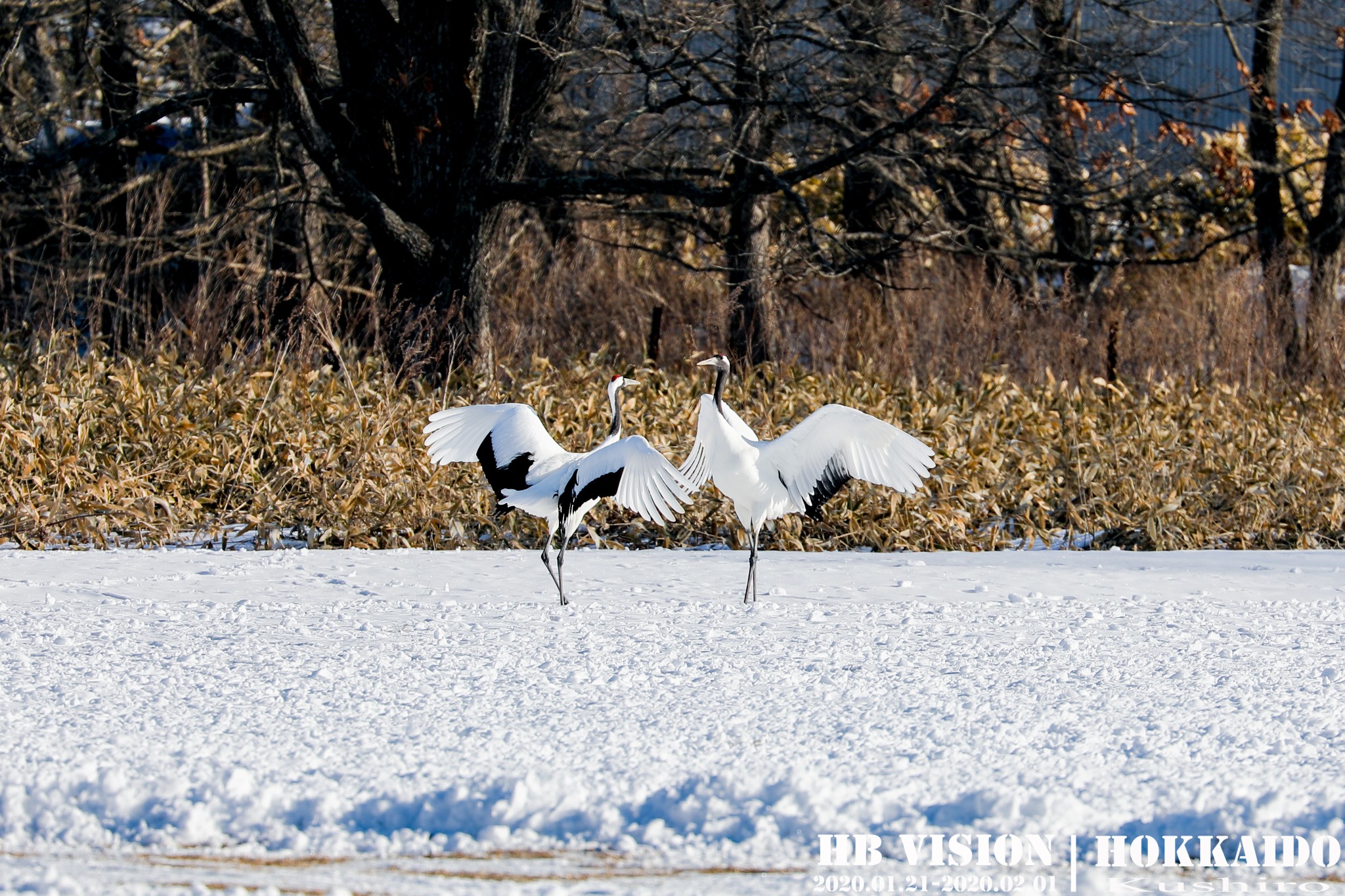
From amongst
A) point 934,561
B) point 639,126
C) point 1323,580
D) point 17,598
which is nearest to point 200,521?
point 17,598

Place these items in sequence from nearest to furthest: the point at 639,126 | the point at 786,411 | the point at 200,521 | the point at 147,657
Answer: the point at 147,657 → the point at 200,521 → the point at 786,411 → the point at 639,126

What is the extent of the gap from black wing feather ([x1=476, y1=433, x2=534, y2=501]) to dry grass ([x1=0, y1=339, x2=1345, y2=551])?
1854mm

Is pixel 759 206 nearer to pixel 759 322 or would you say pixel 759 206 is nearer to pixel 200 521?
pixel 759 322

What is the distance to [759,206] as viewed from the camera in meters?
12.8

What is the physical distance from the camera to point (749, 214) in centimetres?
1259

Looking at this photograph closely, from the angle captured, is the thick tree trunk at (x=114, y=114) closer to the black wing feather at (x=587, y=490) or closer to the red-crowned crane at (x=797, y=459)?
the black wing feather at (x=587, y=490)

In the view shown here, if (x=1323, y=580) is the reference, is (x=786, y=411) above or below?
above

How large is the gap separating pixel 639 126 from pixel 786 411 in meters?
5.36

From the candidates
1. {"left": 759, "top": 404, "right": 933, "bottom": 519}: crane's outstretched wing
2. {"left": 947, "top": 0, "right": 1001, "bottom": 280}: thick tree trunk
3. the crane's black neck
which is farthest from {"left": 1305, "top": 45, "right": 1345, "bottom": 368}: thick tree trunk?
the crane's black neck

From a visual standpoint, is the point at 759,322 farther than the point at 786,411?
Yes

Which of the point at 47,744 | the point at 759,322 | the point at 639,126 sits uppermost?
the point at 639,126

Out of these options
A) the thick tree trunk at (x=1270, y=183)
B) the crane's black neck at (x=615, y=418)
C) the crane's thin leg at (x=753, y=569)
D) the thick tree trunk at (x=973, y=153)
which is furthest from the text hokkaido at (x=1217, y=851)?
the thick tree trunk at (x=1270, y=183)

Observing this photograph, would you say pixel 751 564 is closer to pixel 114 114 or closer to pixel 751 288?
pixel 751 288

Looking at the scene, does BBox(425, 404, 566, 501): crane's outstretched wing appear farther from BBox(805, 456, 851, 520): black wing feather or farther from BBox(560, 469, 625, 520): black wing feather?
BBox(805, 456, 851, 520): black wing feather
